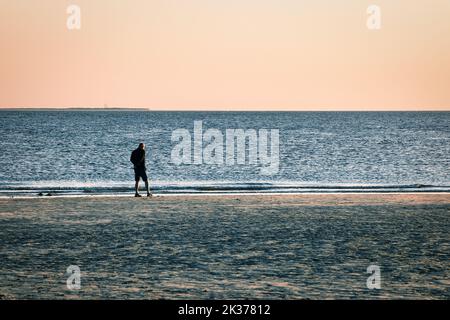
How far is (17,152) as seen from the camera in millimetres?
74812

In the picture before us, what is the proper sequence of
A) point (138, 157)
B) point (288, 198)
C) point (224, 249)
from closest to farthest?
point (224, 249) < point (288, 198) < point (138, 157)

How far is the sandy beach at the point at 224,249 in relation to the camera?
33.0ft

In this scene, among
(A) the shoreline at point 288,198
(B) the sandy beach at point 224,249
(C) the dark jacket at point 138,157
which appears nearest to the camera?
(B) the sandy beach at point 224,249

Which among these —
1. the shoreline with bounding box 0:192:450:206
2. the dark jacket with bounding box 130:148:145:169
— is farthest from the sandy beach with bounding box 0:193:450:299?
the dark jacket with bounding box 130:148:145:169

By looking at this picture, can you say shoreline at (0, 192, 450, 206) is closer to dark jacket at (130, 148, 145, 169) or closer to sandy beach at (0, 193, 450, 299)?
sandy beach at (0, 193, 450, 299)

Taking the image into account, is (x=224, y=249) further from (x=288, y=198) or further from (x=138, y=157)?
(x=138, y=157)

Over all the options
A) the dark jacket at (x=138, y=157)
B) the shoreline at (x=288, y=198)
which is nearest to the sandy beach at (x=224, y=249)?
the shoreline at (x=288, y=198)

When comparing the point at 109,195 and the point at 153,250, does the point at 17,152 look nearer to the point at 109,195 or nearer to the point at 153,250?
the point at 109,195

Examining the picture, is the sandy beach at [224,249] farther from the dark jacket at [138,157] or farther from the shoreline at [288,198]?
the dark jacket at [138,157]

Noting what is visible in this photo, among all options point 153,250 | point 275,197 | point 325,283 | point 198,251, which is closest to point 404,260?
point 325,283

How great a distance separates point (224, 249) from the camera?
1329 cm

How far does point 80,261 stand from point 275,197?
42.3 feet

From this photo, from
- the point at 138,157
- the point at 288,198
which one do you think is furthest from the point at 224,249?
the point at 138,157

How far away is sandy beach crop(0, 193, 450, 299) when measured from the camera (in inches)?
396
